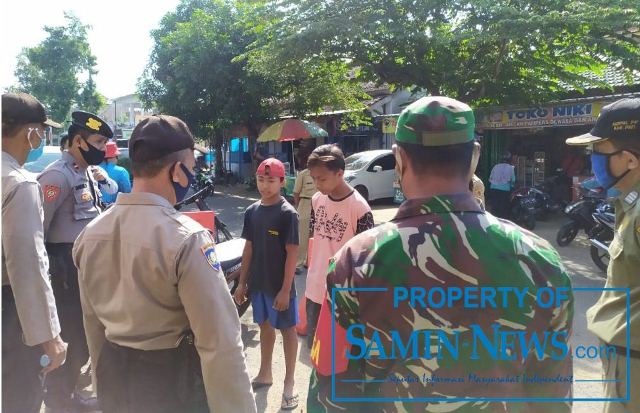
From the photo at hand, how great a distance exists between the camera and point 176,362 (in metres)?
1.68

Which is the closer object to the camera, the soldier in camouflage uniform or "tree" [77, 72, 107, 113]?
the soldier in camouflage uniform

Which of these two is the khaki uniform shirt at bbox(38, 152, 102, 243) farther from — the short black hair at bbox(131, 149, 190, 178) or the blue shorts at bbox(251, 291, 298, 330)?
the short black hair at bbox(131, 149, 190, 178)

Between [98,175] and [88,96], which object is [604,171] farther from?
[88,96]

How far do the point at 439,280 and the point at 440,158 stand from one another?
32cm

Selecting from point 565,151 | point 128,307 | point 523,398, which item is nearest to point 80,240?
→ point 128,307

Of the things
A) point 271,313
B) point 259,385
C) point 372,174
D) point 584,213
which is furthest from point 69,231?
point 372,174

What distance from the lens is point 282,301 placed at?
327 cm

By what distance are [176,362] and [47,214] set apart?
75.8 inches

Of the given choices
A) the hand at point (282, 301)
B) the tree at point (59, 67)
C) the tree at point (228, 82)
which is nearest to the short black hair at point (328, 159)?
the hand at point (282, 301)

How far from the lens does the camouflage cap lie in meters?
1.31

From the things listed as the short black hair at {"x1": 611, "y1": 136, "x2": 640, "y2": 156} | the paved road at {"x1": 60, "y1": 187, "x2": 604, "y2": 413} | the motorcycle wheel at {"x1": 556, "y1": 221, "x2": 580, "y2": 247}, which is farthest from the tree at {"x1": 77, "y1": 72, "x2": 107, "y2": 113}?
the short black hair at {"x1": 611, "y1": 136, "x2": 640, "y2": 156}

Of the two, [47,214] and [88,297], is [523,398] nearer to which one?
[88,297]

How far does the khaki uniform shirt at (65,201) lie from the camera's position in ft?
10.3

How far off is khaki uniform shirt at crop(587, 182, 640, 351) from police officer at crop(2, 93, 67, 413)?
7.68ft
